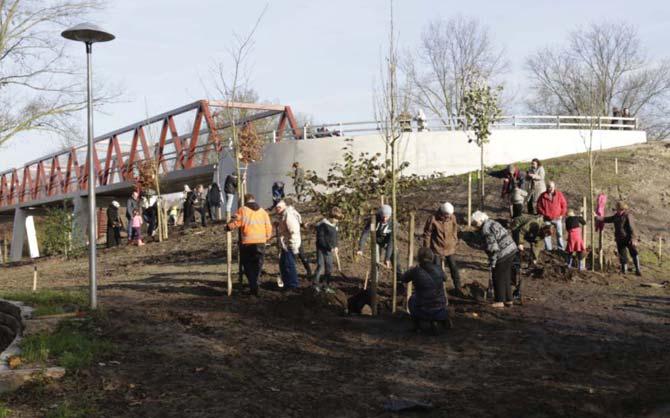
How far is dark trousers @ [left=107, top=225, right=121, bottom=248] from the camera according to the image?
22656 millimetres

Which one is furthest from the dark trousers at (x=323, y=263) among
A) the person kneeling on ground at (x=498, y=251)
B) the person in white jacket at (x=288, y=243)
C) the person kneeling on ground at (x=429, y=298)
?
the person kneeling on ground at (x=429, y=298)

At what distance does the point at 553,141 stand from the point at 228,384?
82.5ft

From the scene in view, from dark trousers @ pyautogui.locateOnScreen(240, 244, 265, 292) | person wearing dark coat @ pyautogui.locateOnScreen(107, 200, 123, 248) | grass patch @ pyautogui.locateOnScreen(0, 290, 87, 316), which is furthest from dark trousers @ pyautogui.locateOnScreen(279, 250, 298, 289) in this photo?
person wearing dark coat @ pyautogui.locateOnScreen(107, 200, 123, 248)

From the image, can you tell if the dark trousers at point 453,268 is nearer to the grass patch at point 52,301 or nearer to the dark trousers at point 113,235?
the grass patch at point 52,301

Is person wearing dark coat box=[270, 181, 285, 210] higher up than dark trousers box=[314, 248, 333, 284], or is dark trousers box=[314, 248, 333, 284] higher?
person wearing dark coat box=[270, 181, 285, 210]

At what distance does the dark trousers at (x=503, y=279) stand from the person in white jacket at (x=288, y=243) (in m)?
3.43

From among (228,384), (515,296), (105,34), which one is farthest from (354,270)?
(228,384)

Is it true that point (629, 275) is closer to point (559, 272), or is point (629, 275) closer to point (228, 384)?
point (559, 272)

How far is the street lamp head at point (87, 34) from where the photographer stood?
9.51 metres

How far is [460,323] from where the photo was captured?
9.45 metres

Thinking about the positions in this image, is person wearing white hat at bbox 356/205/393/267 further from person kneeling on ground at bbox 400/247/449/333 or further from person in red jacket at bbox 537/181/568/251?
person in red jacket at bbox 537/181/568/251

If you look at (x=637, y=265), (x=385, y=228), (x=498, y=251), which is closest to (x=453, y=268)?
(x=498, y=251)

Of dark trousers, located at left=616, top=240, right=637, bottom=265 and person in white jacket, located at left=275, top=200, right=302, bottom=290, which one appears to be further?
dark trousers, located at left=616, top=240, right=637, bottom=265

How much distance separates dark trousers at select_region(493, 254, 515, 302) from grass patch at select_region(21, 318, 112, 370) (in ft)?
19.0
